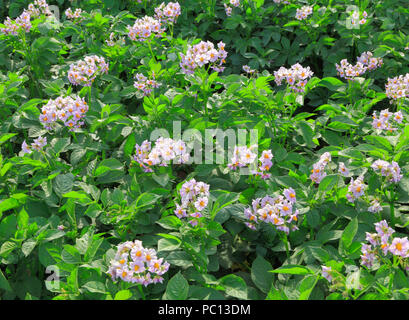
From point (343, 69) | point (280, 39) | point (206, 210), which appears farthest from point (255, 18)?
point (206, 210)

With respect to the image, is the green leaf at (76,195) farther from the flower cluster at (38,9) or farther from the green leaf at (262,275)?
the flower cluster at (38,9)

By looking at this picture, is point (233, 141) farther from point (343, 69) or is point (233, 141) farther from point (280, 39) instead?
point (280, 39)

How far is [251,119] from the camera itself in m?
2.44

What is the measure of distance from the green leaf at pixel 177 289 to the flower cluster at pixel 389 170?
0.95 metres

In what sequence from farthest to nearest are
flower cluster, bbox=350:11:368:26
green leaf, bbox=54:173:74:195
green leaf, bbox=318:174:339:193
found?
flower cluster, bbox=350:11:368:26 → green leaf, bbox=54:173:74:195 → green leaf, bbox=318:174:339:193

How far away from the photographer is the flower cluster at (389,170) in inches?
74.2

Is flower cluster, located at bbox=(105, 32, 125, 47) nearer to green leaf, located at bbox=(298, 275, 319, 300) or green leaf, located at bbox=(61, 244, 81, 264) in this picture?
green leaf, located at bbox=(61, 244, 81, 264)

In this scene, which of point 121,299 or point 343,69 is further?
point 343,69

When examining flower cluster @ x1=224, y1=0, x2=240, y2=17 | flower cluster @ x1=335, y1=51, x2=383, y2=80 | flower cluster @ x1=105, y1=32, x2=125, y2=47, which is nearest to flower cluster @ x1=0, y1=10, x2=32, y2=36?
flower cluster @ x1=105, y1=32, x2=125, y2=47

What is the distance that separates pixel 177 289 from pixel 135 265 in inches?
7.3

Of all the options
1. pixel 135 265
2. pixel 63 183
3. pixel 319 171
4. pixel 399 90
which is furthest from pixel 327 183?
pixel 63 183

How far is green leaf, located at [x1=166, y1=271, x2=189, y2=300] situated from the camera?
1649 mm

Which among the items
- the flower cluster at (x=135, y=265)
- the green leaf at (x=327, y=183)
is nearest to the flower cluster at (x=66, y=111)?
the flower cluster at (x=135, y=265)
